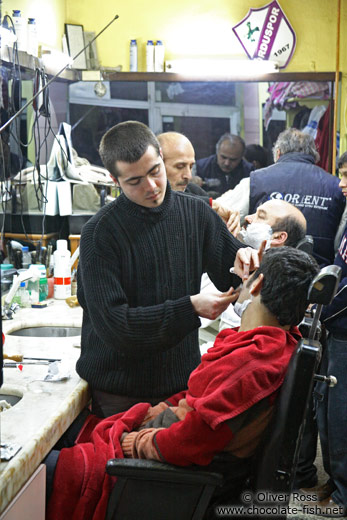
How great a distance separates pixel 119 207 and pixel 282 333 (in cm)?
69

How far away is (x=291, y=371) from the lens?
5.71ft

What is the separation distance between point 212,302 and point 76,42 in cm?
412

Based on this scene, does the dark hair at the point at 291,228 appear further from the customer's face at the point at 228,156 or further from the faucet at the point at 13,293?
the customer's face at the point at 228,156

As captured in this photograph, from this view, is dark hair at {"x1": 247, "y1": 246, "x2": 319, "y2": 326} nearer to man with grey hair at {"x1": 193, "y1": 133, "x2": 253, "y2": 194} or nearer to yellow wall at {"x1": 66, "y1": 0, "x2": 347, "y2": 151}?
man with grey hair at {"x1": 193, "y1": 133, "x2": 253, "y2": 194}

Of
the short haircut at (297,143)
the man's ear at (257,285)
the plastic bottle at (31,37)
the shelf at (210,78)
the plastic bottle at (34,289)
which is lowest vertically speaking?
the plastic bottle at (34,289)

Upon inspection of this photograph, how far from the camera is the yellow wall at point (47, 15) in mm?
4418

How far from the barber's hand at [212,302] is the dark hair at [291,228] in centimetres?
121

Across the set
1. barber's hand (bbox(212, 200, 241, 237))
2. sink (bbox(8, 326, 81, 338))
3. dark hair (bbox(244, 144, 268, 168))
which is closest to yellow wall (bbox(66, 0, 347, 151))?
dark hair (bbox(244, 144, 268, 168))

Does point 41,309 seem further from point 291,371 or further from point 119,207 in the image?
point 291,371

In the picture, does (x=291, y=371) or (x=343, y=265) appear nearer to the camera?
(x=291, y=371)

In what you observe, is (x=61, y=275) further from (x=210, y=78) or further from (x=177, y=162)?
(x=210, y=78)

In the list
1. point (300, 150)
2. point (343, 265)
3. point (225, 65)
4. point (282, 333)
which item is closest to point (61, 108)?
point (225, 65)

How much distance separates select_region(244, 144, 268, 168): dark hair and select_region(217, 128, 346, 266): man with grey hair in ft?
4.24

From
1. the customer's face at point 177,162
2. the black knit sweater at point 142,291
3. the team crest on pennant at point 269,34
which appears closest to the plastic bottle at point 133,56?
the team crest on pennant at point 269,34
